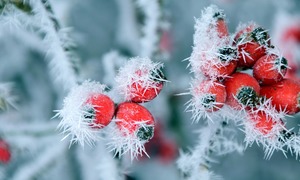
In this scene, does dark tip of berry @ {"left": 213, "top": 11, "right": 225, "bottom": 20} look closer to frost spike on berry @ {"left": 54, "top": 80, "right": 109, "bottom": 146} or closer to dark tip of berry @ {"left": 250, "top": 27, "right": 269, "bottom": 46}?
dark tip of berry @ {"left": 250, "top": 27, "right": 269, "bottom": 46}

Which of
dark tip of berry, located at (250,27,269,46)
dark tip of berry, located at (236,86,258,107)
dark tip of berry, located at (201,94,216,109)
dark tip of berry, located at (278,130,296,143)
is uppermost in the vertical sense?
dark tip of berry, located at (250,27,269,46)

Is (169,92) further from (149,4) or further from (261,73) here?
(261,73)

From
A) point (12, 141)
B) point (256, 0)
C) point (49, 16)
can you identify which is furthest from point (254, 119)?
point (256, 0)

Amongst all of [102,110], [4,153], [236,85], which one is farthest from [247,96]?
[4,153]

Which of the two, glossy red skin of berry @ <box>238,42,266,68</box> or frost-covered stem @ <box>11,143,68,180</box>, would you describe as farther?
frost-covered stem @ <box>11,143,68,180</box>

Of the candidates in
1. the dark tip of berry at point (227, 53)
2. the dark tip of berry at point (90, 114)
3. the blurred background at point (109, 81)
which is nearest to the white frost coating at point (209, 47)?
the dark tip of berry at point (227, 53)

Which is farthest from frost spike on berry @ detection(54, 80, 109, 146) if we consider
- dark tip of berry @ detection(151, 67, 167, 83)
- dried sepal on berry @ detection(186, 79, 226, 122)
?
dried sepal on berry @ detection(186, 79, 226, 122)

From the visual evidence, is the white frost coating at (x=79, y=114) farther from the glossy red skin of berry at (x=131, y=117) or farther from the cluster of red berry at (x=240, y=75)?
the cluster of red berry at (x=240, y=75)

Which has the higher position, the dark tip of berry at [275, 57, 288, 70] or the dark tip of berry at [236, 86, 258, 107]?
the dark tip of berry at [275, 57, 288, 70]
